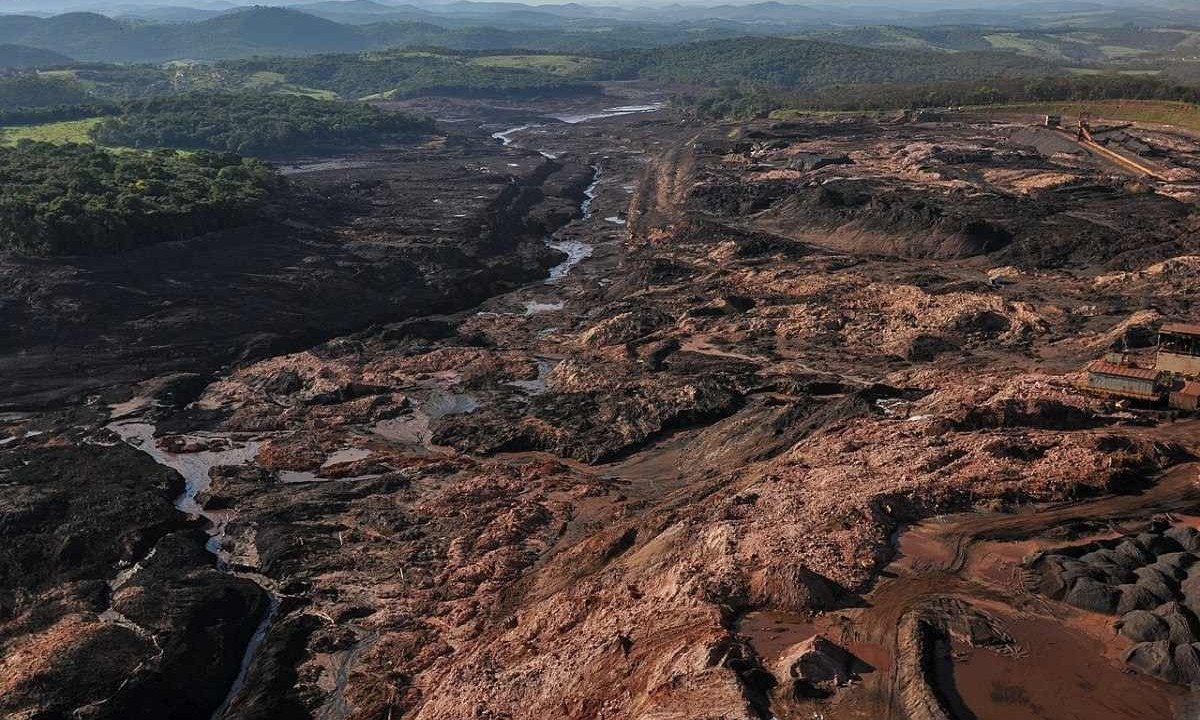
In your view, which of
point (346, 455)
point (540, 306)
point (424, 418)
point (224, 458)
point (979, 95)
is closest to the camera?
point (346, 455)

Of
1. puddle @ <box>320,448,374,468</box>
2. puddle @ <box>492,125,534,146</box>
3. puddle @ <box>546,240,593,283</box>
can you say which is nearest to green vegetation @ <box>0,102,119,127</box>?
puddle @ <box>492,125,534,146</box>

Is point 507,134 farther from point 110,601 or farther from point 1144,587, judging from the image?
point 1144,587

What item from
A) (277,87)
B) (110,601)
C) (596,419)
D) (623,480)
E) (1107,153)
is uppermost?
(277,87)

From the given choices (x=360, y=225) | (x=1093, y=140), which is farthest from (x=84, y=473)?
(x=1093, y=140)

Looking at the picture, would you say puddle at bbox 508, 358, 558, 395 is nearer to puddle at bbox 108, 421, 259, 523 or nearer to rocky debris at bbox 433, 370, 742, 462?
rocky debris at bbox 433, 370, 742, 462

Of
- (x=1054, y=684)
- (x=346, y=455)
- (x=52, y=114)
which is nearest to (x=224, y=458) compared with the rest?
(x=346, y=455)

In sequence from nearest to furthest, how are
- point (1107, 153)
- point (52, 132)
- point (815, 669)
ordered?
point (815, 669) < point (1107, 153) < point (52, 132)
